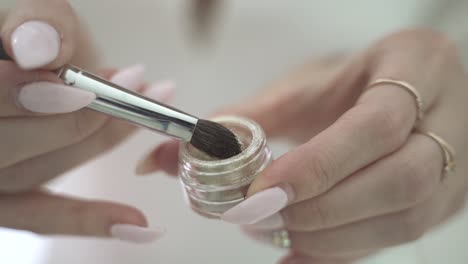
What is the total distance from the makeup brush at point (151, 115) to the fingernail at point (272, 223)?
0.07 metres

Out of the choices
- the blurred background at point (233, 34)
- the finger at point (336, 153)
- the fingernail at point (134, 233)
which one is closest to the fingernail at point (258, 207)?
the finger at point (336, 153)

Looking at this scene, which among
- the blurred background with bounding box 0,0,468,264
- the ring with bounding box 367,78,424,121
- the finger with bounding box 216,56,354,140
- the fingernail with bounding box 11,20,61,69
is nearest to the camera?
the fingernail with bounding box 11,20,61,69

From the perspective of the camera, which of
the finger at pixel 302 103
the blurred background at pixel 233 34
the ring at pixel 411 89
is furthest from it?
the blurred background at pixel 233 34

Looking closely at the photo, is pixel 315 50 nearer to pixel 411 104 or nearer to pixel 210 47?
pixel 210 47

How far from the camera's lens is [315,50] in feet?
2.86

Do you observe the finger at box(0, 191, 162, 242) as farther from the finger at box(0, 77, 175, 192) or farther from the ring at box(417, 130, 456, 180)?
the ring at box(417, 130, 456, 180)

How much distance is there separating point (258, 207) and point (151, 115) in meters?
0.11

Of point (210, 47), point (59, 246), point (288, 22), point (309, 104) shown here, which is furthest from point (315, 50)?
point (59, 246)

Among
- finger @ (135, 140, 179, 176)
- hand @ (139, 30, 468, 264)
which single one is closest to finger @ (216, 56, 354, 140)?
hand @ (139, 30, 468, 264)

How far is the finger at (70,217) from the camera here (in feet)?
1.47

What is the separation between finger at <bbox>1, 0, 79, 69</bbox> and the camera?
33 cm

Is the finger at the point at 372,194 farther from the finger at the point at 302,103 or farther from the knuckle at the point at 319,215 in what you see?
the finger at the point at 302,103

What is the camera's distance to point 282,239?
1.47ft

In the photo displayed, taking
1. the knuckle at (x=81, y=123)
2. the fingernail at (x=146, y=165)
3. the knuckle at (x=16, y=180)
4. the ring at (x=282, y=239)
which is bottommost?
the ring at (x=282, y=239)
